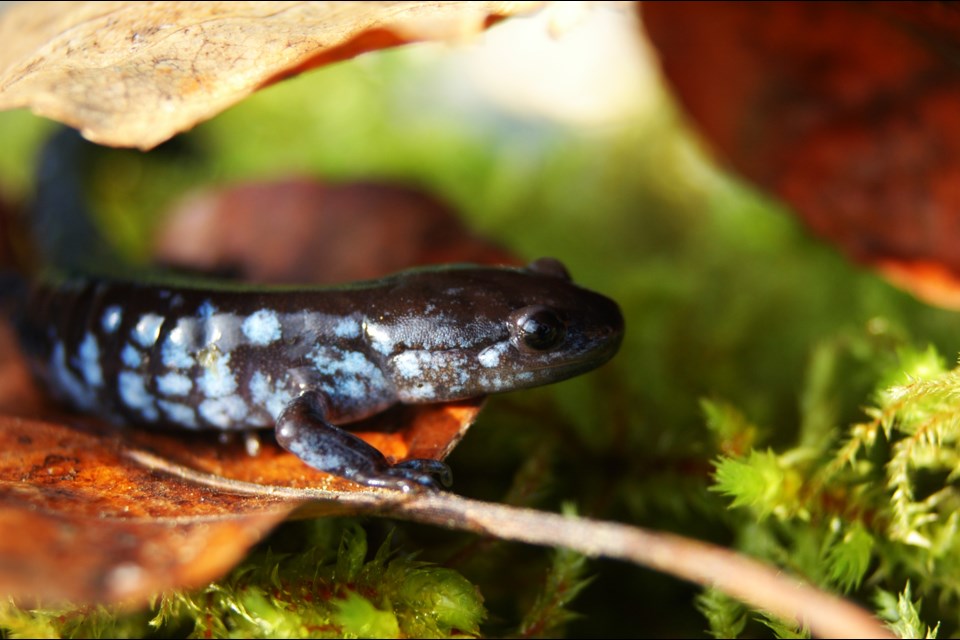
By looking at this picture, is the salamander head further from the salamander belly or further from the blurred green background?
the blurred green background

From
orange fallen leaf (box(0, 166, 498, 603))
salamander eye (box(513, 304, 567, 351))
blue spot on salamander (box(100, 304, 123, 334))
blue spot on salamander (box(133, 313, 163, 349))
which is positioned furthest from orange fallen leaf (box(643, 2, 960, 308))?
blue spot on salamander (box(100, 304, 123, 334))

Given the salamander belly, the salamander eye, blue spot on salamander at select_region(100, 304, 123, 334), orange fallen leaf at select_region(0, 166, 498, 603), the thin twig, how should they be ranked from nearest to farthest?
the thin twig
orange fallen leaf at select_region(0, 166, 498, 603)
the salamander eye
the salamander belly
blue spot on salamander at select_region(100, 304, 123, 334)

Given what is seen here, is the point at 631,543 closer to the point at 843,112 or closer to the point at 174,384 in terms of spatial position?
the point at 174,384

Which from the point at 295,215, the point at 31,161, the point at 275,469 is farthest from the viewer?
the point at 31,161

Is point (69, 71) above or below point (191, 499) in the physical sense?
above

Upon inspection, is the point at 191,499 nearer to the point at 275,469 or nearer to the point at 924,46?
the point at 275,469

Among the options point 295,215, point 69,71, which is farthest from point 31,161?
point 69,71

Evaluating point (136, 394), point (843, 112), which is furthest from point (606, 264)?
point (136, 394)
